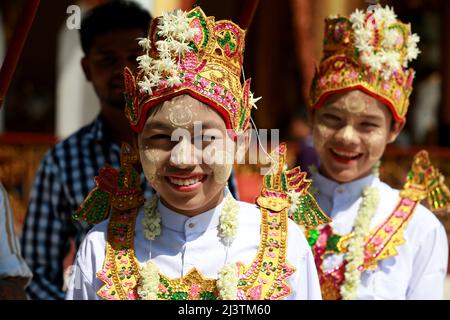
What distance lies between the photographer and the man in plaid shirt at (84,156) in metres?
3.86

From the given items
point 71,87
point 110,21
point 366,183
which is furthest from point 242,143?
point 71,87

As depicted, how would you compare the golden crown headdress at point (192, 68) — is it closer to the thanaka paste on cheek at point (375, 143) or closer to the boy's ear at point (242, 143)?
the boy's ear at point (242, 143)

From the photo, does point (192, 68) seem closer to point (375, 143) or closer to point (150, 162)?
point (150, 162)

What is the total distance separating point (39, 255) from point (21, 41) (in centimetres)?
137

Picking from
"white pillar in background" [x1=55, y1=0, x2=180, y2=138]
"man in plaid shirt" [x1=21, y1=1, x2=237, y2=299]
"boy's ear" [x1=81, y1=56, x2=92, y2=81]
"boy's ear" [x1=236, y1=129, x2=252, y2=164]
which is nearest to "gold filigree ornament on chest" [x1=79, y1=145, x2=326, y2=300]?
"boy's ear" [x1=236, y1=129, x2=252, y2=164]

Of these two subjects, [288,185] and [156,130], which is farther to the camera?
[288,185]

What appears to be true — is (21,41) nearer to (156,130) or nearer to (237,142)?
(156,130)

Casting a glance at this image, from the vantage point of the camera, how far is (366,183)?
3736 millimetres

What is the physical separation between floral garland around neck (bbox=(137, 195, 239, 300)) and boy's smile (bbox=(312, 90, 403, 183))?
770mm

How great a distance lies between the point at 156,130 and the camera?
2750 millimetres

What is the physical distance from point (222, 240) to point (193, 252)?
0.12 m

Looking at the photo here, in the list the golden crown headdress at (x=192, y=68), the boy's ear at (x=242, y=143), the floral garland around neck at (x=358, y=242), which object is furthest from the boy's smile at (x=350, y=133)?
the golden crown headdress at (x=192, y=68)

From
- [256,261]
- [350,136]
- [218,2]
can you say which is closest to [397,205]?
[350,136]

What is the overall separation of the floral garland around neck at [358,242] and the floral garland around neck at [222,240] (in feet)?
2.61
